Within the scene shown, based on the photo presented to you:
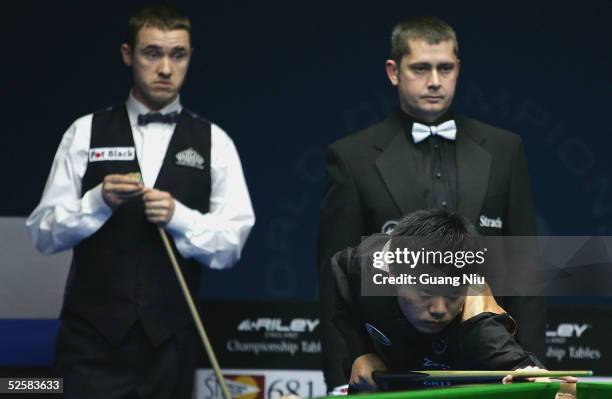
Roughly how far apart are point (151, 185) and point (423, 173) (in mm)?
941

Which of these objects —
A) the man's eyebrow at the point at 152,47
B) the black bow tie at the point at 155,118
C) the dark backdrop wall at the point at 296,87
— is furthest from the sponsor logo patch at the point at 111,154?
the dark backdrop wall at the point at 296,87

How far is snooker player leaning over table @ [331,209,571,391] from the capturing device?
125 inches

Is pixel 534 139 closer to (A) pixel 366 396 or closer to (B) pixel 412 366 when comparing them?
(B) pixel 412 366

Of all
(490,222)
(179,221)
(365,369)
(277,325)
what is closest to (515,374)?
(365,369)

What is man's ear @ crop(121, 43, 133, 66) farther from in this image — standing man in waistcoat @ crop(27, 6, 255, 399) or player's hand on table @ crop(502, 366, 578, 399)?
player's hand on table @ crop(502, 366, 578, 399)

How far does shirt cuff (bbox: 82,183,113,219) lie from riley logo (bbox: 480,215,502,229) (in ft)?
4.02

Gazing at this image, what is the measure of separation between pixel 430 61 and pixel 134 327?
4.38 feet

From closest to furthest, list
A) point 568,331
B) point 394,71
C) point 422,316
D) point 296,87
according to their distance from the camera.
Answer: point 422,316 → point 394,71 → point 568,331 → point 296,87

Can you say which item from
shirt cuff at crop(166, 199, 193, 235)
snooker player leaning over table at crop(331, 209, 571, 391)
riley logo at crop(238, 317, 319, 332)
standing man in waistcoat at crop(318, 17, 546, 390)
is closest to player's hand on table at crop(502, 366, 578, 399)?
snooker player leaning over table at crop(331, 209, 571, 391)

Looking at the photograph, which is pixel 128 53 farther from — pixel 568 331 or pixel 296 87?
pixel 568 331

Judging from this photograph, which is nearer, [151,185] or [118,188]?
[118,188]

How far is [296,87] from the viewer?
5855 mm

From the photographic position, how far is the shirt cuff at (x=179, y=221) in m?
4.29

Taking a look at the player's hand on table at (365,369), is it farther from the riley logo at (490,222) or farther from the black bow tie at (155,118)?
the black bow tie at (155,118)
